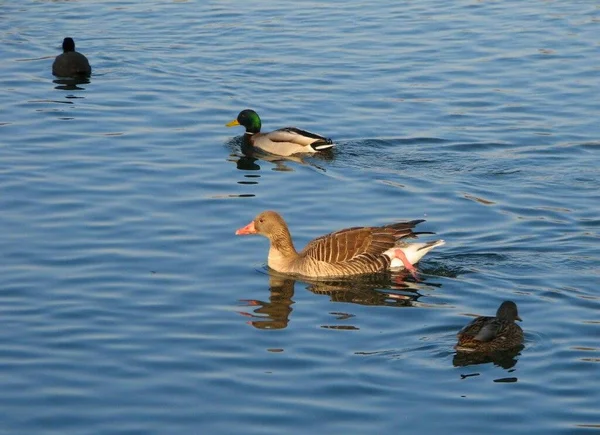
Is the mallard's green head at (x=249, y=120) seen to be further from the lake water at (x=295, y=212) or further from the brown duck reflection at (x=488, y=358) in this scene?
the brown duck reflection at (x=488, y=358)

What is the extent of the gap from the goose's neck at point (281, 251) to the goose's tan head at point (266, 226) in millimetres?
42

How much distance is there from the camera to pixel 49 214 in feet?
55.7

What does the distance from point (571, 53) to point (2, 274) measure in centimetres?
1496

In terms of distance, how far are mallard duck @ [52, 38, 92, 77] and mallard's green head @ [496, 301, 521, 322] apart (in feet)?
47.7

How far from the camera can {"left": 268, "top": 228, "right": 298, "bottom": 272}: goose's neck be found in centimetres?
1544

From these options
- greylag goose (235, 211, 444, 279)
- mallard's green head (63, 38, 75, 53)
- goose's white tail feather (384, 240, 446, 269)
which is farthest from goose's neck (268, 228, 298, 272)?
mallard's green head (63, 38, 75, 53)

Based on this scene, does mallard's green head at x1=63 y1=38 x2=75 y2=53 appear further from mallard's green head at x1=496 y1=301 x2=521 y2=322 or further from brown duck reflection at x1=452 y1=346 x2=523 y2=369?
brown duck reflection at x1=452 y1=346 x2=523 y2=369

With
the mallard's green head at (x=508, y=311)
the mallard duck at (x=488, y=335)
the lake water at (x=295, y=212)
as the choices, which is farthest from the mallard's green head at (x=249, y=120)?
the mallard duck at (x=488, y=335)

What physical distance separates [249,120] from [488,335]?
1070 centimetres

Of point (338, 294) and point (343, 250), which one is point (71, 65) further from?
point (338, 294)

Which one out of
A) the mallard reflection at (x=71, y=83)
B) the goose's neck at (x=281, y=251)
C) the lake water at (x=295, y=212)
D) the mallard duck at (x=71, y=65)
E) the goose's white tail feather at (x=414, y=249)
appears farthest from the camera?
the mallard duck at (x=71, y=65)

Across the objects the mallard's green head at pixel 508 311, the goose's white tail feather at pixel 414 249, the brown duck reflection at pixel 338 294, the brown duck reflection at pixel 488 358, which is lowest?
the brown duck reflection at pixel 338 294

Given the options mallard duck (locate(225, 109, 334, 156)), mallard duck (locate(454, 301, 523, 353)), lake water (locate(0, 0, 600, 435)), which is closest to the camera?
lake water (locate(0, 0, 600, 435))

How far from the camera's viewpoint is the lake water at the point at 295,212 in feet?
37.4
